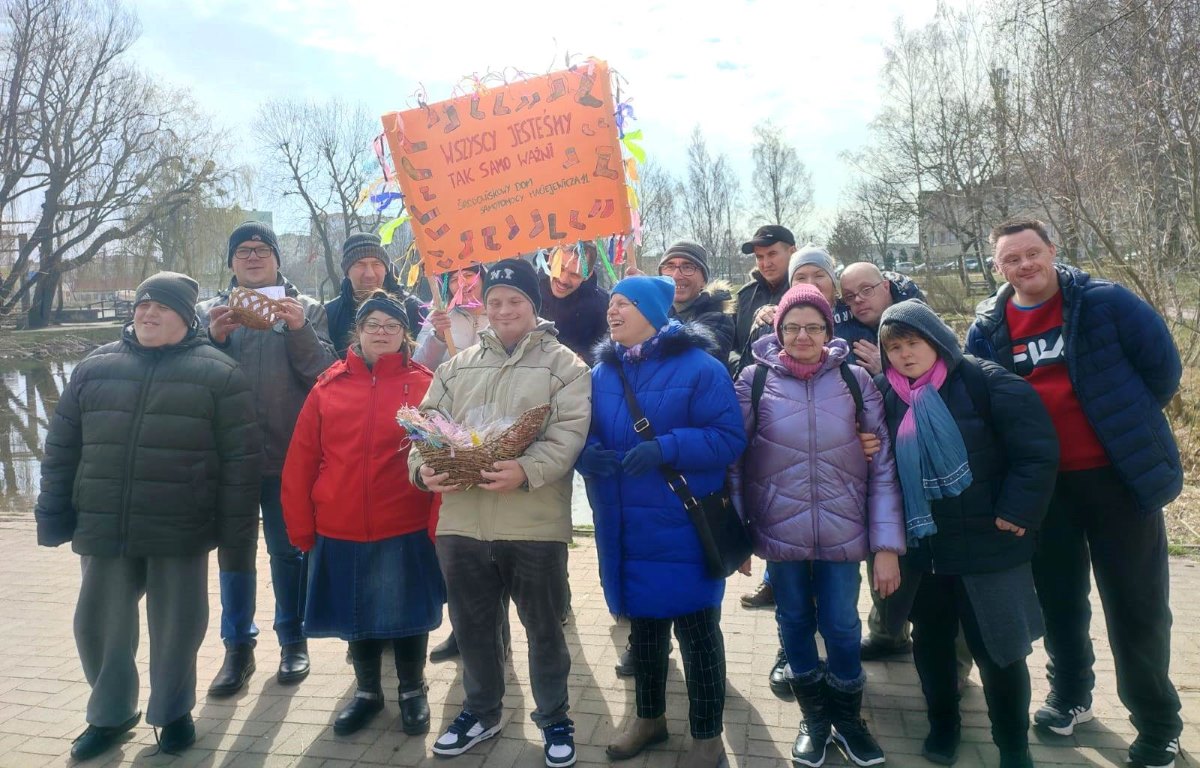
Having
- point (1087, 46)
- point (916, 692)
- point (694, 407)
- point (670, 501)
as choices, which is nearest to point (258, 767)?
point (670, 501)

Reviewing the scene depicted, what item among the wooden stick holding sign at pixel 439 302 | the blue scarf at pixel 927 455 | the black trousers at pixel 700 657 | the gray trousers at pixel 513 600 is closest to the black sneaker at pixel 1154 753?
the blue scarf at pixel 927 455

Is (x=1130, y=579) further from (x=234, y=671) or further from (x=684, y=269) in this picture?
(x=234, y=671)

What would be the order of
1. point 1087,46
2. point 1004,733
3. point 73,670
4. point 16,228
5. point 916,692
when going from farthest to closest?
point 16,228, point 1087,46, point 73,670, point 916,692, point 1004,733

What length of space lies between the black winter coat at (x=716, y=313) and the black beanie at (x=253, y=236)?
7.44 feet

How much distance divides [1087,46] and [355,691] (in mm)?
8937

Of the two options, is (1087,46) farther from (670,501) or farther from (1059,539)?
(670,501)

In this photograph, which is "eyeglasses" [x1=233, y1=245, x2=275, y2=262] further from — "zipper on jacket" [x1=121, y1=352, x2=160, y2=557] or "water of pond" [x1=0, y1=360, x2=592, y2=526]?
"water of pond" [x1=0, y1=360, x2=592, y2=526]

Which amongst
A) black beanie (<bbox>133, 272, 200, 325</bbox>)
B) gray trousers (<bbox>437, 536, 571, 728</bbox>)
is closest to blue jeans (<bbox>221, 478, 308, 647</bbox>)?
black beanie (<bbox>133, 272, 200, 325</bbox>)

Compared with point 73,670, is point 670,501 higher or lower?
higher

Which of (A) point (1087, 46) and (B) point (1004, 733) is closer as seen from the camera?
(B) point (1004, 733)

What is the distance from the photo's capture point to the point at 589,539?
6254mm

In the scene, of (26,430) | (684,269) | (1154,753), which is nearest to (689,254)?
(684,269)

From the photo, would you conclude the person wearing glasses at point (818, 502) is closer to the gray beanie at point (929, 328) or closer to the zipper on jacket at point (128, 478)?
the gray beanie at point (929, 328)

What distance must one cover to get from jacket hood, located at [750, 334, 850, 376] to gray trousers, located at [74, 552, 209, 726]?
8.81ft
